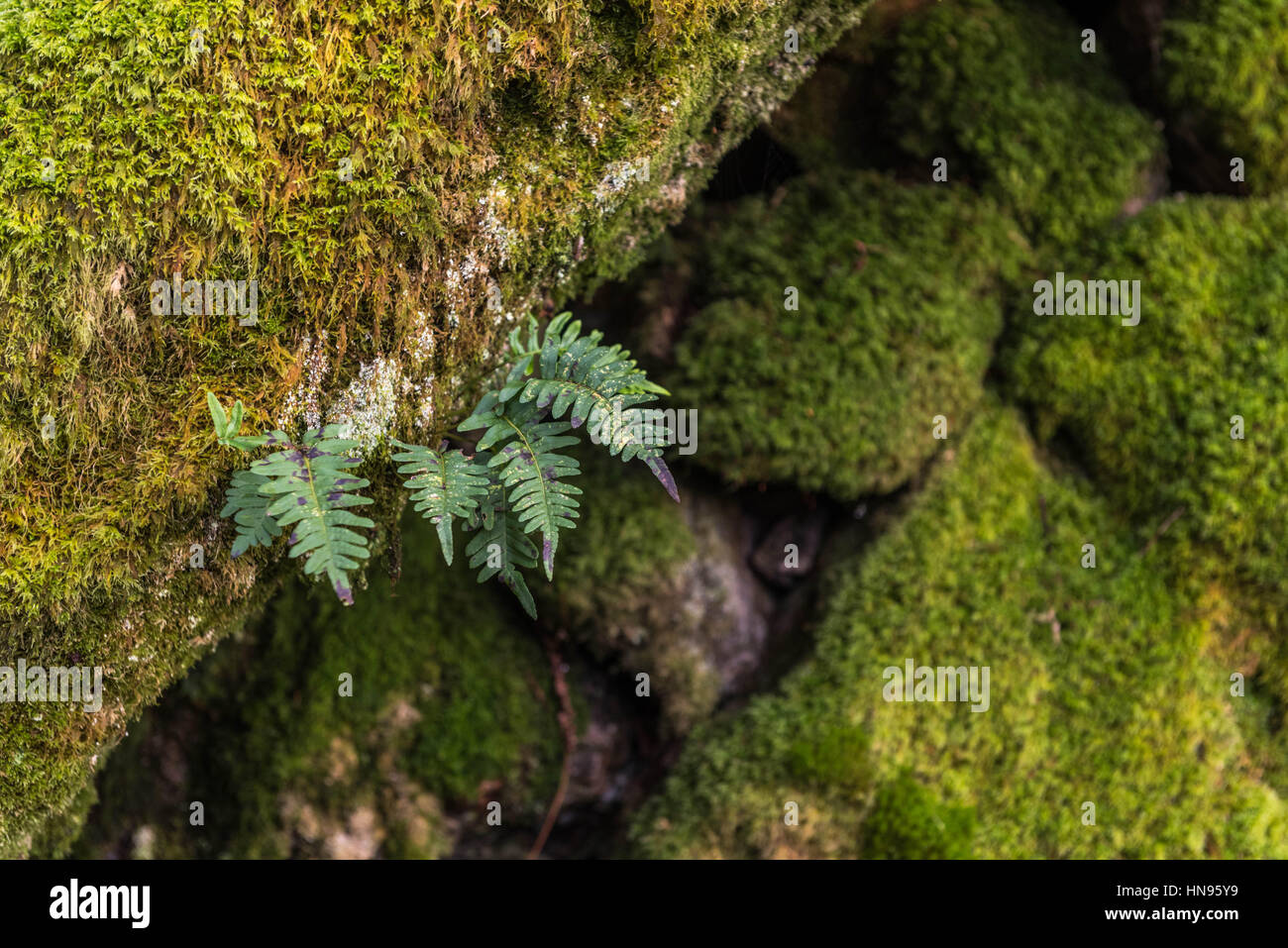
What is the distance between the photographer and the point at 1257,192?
185 inches

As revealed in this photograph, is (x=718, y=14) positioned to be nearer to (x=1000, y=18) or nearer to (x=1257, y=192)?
(x=1000, y=18)

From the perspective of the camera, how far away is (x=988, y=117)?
4.39 meters

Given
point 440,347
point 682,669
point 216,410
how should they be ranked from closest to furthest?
1. point 216,410
2. point 440,347
3. point 682,669

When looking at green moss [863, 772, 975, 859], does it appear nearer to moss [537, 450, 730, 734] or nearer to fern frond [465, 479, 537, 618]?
moss [537, 450, 730, 734]

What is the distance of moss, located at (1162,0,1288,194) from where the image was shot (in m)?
4.48

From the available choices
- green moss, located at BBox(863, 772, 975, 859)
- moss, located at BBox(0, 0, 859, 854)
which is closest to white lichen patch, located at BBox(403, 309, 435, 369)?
moss, located at BBox(0, 0, 859, 854)

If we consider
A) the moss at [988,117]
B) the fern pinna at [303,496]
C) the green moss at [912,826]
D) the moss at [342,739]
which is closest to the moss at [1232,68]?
the moss at [988,117]

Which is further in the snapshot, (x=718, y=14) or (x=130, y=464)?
(x=718, y=14)

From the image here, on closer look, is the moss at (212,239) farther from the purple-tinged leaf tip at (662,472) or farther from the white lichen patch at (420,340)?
the purple-tinged leaf tip at (662,472)

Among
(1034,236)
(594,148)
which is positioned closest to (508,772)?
(594,148)

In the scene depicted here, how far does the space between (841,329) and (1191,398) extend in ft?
5.62

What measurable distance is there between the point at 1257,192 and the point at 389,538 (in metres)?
4.69

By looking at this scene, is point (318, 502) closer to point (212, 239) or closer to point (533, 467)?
point (533, 467)

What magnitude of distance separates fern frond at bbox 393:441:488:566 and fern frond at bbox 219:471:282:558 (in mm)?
363
